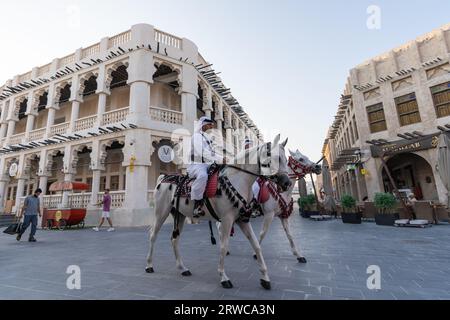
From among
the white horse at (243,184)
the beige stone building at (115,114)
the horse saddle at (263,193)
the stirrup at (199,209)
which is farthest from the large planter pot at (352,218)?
the stirrup at (199,209)

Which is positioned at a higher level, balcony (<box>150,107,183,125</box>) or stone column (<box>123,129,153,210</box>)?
balcony (<box>150,107,183,125</box>)

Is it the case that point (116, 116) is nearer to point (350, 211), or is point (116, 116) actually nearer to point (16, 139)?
point (16, 139)

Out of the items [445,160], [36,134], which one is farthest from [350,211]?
[36,134]

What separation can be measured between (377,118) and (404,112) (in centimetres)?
171

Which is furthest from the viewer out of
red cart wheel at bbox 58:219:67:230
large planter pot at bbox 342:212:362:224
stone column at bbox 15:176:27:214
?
stone column at bbox 15:176:27:214

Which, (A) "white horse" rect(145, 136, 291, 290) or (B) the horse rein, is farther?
Result: (B) the horse rein

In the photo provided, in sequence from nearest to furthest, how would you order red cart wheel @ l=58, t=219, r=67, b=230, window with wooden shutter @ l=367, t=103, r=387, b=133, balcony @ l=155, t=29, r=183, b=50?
1. red cart wheel @ l=58, t=219, r=67, b=230
2. balcony @ l=155, t=29, r=183, b=50
3. window with wooden shutter @ l=367, t=103, r=387, b=133

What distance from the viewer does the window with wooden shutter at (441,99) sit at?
14562mm

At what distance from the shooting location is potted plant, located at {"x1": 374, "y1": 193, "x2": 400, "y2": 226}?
33.7 feet

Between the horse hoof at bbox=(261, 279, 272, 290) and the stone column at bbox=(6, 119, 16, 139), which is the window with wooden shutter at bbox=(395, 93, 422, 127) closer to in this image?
the horse hoof at bbox=(261, 279, 272, 290)

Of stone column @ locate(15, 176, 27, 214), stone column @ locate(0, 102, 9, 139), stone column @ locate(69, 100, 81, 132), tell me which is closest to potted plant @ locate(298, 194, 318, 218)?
stone column @ locate(69, 100, 81, 132)

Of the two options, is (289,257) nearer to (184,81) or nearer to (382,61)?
(184,81)

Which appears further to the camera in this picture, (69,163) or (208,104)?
(208,104)

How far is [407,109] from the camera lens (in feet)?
53.0
